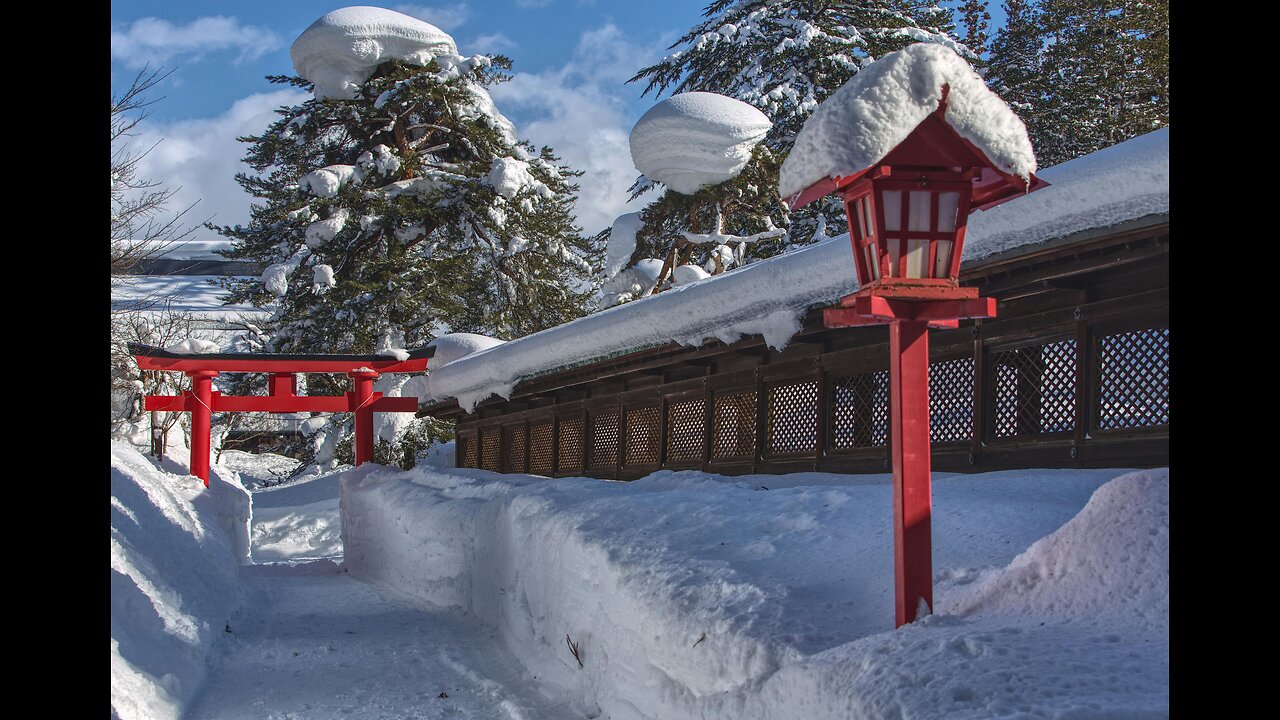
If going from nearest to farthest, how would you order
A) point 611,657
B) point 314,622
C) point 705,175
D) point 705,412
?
point 611,657, point 314,622, point 705,412, point 705,175

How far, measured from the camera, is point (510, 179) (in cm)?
2238

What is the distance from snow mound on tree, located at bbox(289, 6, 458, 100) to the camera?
23438mm

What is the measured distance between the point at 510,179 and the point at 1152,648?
20.5 meters

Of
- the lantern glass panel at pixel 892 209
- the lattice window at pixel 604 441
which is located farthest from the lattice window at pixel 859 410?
the lattice window at pixel 604 441

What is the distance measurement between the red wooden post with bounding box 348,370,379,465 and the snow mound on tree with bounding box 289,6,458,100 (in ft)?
35.9

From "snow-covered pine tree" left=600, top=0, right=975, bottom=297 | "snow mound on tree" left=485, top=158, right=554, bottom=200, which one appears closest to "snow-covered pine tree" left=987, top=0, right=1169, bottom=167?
"snow-covered pine tree" left=600, top=0, right=975, bottom=297

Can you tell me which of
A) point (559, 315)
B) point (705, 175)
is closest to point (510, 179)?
point (559, 315)

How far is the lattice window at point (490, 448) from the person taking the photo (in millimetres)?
16500

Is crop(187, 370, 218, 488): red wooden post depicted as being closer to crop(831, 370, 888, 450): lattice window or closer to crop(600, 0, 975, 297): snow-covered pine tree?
crop(600, 0, 975, 297): snow-covered pine tree

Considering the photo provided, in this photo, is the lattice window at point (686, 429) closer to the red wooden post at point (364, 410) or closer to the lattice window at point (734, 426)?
the lattice window at point (734, 426)

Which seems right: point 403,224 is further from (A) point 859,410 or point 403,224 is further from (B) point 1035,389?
(B) point 1035,389

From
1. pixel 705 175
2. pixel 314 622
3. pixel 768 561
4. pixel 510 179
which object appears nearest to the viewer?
pixel 768 561

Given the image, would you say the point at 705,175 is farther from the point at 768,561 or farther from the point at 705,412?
the point at 768,561

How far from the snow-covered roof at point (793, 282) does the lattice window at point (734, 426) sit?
983 millimetres
